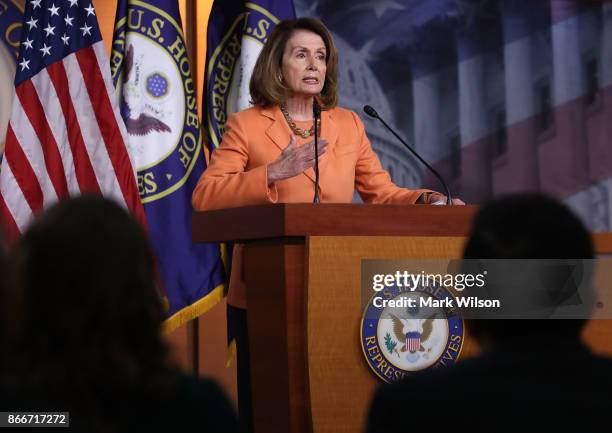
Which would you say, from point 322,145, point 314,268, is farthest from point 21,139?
point 314,268

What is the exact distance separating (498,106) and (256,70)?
2.25m

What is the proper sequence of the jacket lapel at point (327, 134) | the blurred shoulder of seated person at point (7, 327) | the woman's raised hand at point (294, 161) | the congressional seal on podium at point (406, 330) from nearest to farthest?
the blurred shoulder of seated person at point (7, 327) < the congressional seal on podium at point (406, 330) < the woman's raised hand at point (294, 161) < the jacket lapel at point (327, 134)

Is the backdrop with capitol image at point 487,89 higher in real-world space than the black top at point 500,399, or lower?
higher

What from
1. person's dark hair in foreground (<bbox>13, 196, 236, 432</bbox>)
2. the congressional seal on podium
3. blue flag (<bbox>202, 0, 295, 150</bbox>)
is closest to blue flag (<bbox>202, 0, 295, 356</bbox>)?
blue flag (<bbox>202, 0, 295, 150</bbox>)

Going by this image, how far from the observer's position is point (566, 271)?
4.32ft

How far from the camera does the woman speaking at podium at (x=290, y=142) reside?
2.70 meters

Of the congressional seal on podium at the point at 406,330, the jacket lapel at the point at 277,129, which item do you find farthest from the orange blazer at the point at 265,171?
the congressional seal on podium at the point at 406,330

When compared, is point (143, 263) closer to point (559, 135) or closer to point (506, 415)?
point (506, 415)

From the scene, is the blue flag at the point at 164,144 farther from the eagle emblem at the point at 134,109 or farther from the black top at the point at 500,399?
the black top at the point at 500,399

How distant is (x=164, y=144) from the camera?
4059mm

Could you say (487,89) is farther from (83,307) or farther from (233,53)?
(83,307)

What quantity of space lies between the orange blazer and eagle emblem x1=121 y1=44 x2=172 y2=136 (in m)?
1.17

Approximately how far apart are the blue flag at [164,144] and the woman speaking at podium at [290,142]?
110 cm

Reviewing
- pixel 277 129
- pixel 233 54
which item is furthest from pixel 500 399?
pixel 233 54
